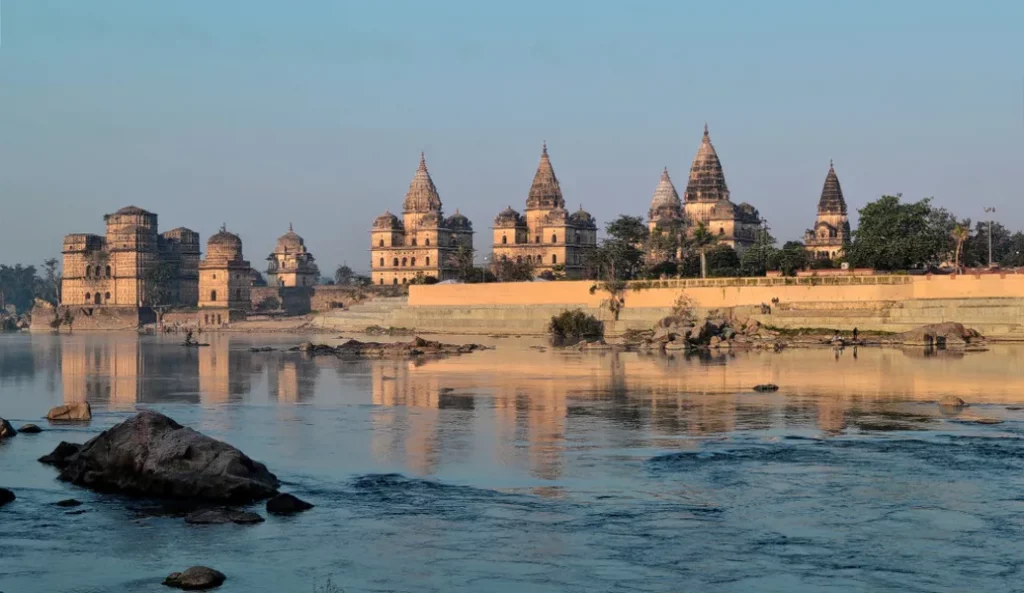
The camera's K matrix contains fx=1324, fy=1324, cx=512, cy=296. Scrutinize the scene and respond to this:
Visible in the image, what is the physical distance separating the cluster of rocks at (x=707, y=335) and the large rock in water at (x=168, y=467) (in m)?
38.5

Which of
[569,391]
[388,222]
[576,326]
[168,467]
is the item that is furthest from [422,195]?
[168,467]

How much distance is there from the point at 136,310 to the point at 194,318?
694 cm

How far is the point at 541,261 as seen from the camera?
12438 centimetres

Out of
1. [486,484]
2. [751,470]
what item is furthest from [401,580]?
[751,470]

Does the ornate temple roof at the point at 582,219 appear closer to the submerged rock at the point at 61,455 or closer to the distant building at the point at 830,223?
the distant building at the point at 830,223

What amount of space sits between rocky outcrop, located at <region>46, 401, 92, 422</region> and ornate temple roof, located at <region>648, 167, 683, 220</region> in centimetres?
9373

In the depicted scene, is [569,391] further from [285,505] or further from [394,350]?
[394,350]

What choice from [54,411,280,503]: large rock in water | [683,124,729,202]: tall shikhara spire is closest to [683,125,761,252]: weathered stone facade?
[683,124,729,202]: tall shikhara spire

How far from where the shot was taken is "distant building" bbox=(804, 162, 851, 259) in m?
126

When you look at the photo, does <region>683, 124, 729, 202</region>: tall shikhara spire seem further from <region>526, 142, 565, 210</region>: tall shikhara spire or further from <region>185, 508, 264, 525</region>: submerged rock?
<region>185, 508, 264, 525</region>: submerged rock

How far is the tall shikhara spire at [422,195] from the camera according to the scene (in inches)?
5044

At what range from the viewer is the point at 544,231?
124438mm

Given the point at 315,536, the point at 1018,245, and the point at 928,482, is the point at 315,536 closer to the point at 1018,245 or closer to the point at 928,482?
the point at 928,482

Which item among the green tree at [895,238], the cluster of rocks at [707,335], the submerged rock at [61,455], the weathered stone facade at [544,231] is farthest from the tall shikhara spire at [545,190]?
the submerged rock at [61,455]
